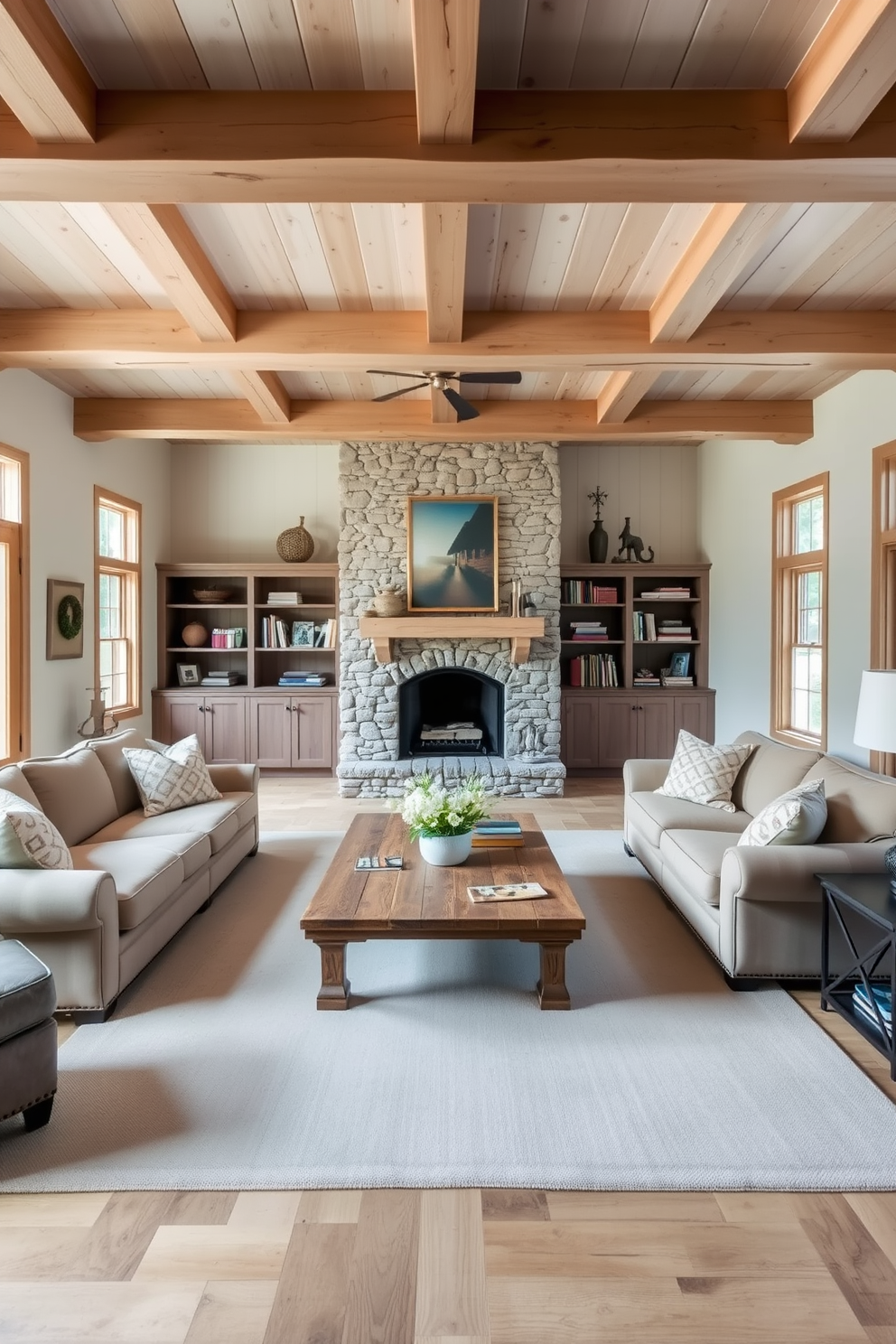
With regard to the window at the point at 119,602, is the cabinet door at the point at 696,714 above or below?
below

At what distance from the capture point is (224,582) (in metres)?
7.94

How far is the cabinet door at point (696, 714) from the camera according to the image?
7512mm

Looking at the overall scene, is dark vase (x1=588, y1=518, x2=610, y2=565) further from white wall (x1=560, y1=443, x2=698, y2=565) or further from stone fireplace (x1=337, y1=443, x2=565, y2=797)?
stone fireplace (x1=337, y1=443, x2=565, y2=797)

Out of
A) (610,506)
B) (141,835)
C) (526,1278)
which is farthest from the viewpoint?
(610,506)

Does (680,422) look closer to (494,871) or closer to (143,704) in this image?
(494,871)

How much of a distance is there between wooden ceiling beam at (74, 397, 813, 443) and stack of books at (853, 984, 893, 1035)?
3.94 meters

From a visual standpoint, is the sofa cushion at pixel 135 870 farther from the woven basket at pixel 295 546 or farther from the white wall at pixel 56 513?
the woven basket at pixel 295 546

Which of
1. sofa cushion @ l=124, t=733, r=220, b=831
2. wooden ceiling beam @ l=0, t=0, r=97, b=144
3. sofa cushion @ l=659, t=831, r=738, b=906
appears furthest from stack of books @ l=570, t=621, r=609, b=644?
wooden ceiling beam @ l=0, t=0, r=97, b=144

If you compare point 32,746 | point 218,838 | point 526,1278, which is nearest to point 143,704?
point 32,746

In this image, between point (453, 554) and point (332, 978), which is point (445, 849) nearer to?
point (332, 978)

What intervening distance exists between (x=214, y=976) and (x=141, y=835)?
0.96m

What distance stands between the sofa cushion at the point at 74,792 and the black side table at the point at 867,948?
3.17 metres

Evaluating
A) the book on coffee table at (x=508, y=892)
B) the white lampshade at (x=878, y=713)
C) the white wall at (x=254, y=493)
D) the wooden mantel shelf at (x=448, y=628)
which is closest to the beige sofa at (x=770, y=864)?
the white lampshade at (x=878, y=713)

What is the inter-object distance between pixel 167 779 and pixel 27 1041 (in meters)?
2.28
